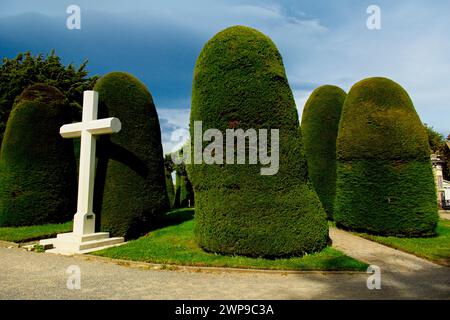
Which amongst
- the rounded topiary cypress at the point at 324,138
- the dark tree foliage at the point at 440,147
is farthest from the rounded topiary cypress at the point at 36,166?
the dark tree foliage at the point at 440,147

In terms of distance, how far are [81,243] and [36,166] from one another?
6.22m

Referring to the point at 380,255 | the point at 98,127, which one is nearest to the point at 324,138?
the point at 380,255

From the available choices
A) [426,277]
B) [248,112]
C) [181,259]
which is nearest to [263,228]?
[181,259]

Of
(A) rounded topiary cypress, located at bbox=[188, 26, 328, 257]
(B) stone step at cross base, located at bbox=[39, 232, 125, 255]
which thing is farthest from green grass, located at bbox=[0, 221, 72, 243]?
(A) rounded topiary cypress, located at bbox=[188, 26, 328, 257]

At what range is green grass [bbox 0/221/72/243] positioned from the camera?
10078mm

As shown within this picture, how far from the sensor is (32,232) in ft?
35.8

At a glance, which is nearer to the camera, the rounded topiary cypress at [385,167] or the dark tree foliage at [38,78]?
the rounded topiary cypress at [385,167]

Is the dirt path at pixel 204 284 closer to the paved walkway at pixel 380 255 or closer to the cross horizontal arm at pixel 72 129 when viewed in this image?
the paved walkway at pixel 380 255

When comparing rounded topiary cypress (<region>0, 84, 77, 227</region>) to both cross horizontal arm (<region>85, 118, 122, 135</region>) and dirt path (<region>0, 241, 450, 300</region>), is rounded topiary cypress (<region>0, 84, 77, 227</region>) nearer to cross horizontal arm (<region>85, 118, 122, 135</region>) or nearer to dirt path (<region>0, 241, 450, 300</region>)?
cross horizontal arm (<region>85, 118, 122, 135</region>)

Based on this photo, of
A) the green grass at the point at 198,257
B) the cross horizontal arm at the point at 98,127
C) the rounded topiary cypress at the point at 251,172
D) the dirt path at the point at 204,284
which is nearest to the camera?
the dirt path at the point at 204,284

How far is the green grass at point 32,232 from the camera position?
33.1 ft

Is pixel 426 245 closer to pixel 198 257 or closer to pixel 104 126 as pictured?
pixel 198 257

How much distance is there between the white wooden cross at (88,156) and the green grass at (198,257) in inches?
61.9
